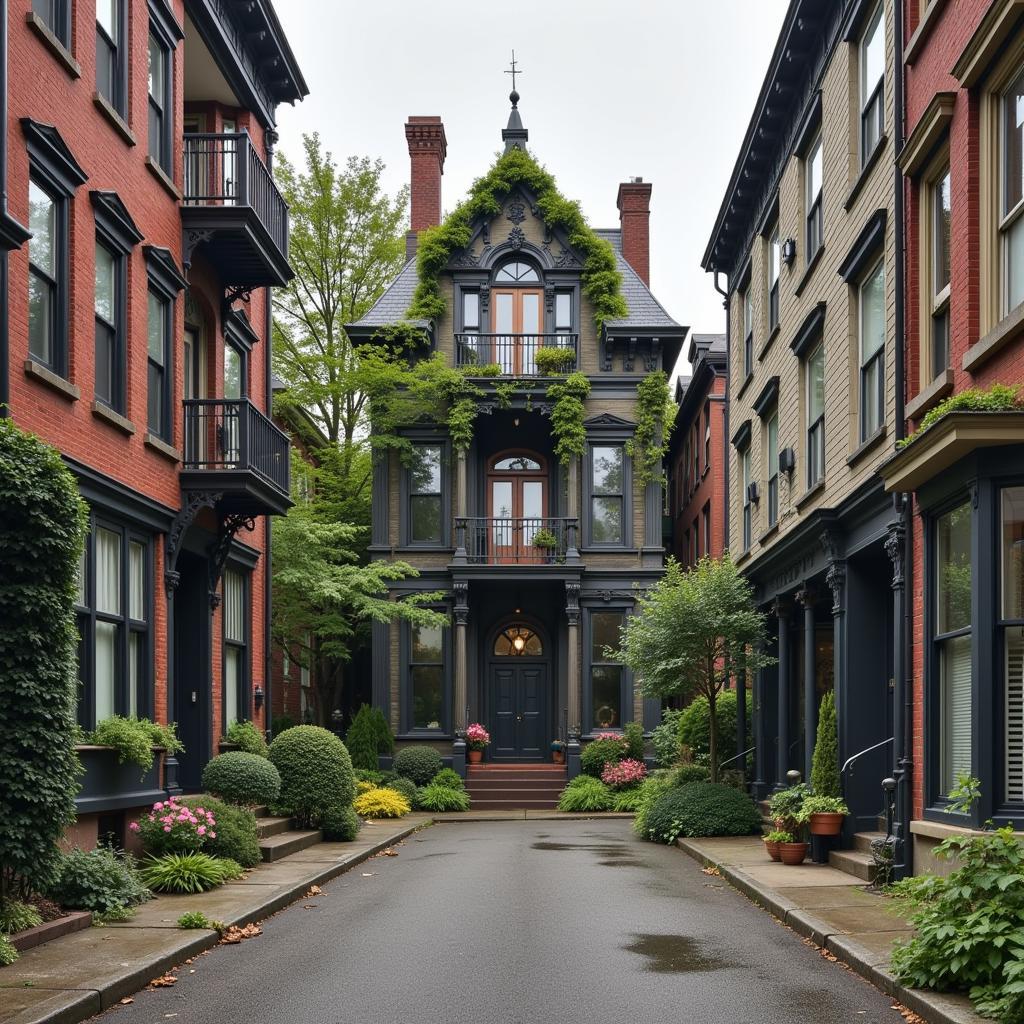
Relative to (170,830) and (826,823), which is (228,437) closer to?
(170,830)

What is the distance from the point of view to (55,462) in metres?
10.7

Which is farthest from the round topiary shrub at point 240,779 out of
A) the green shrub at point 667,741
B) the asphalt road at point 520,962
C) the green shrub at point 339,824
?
the green shrub at point 667,741

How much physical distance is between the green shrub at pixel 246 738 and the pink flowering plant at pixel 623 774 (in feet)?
36.3

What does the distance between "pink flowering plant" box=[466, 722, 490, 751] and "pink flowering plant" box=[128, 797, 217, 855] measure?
16935 millimetres

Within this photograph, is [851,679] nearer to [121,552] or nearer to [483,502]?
[121,552]

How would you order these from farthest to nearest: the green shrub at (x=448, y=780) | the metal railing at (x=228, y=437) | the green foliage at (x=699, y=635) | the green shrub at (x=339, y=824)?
the green shrub at (x=448, y=780) → the green foliage at (x=699, y=635) → the green shrub at (x=339, y=824) → the metal railing at (x=228, y=437)

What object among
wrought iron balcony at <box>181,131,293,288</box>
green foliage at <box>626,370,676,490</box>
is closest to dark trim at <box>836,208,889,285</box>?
wrought iron balcony at <box>181,131,293,288</box>

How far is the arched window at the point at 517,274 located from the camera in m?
34.1

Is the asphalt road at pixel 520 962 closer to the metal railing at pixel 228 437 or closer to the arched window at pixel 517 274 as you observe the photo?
the metal railing at pixel 228 437

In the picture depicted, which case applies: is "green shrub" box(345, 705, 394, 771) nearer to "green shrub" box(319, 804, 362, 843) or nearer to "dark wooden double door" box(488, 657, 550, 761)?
"dark wooden double door" box(488, 657, 550, 761)

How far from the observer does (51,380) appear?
42.6 feet

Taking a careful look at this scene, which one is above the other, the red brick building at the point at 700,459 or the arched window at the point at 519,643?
the red brick building at the point at 700,459

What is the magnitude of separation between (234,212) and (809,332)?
7.95 meters

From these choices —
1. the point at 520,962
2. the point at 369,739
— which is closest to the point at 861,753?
the point at 520,962
